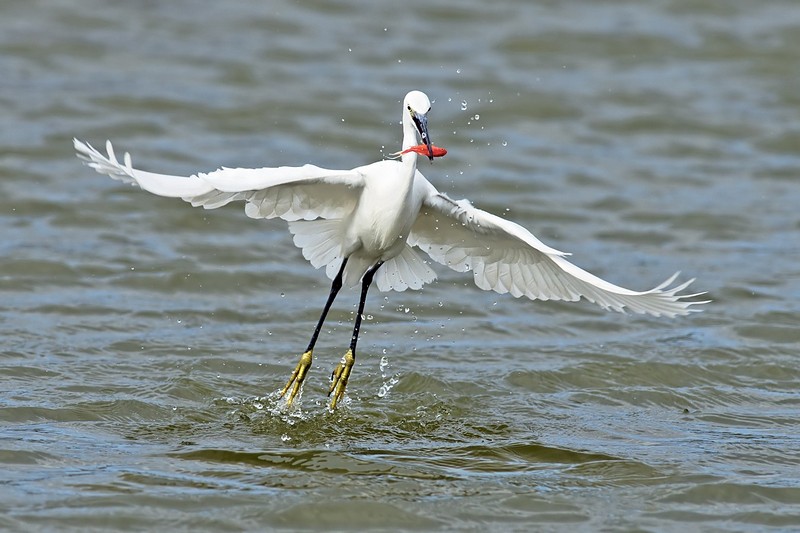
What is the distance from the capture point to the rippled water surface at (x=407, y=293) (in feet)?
25.7

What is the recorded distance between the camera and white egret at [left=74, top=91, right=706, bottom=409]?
25.5 ft

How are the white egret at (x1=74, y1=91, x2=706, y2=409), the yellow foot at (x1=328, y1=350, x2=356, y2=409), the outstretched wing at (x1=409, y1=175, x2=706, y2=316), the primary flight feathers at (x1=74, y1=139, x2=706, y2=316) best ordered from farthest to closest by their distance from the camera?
the yellow foot at (x1=328, y1=350, x2=356, y2=409), the outstretched wing at (x1=409, y1=175, x2=706, y2=316), the white egret at (x1=74, y1=91, x2=706, y2=409), the primary flight feathers at (x1=74, y1=139, x2=706, y2=316)

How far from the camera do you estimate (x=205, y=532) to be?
693 centimetres

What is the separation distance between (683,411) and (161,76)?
1066 cm

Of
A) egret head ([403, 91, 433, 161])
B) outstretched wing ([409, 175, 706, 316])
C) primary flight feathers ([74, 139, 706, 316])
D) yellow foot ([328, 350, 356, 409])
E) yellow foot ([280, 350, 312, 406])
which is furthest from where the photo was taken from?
yellow foot ([328, 350, 356, 409])

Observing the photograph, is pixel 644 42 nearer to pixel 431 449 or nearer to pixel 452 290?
pixel 452 290

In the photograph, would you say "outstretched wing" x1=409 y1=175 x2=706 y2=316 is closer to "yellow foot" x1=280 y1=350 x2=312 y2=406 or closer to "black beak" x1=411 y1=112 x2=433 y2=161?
"black beak" x1=411 y1=112 x2=433 y2=161

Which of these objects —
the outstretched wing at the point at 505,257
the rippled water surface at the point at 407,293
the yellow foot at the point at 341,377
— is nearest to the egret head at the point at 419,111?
the outstretched wing at the point at 505,257

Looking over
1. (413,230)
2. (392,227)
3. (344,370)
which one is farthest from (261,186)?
(344,370)

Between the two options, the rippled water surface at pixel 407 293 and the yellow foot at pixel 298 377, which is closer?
the rippled water surface at pixel 407 293

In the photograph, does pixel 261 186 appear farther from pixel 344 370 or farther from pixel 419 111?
pixel 344 370

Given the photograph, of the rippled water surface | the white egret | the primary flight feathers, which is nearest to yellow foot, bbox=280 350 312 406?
the white egret

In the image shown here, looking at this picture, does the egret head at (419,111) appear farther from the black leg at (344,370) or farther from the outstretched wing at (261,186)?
the black leg at (344,370)

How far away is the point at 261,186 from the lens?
7625 millimetres
